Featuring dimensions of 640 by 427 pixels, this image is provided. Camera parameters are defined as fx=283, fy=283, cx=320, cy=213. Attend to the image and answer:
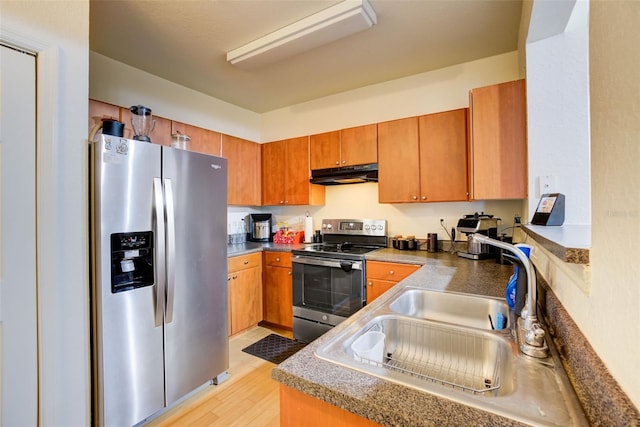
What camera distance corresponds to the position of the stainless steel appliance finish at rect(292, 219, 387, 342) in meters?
2.44

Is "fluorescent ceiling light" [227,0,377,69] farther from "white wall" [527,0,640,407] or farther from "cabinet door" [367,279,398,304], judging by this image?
"cabinet door" [367,279,398,304]

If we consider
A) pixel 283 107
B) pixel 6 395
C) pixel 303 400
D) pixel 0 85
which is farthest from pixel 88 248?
pixel 283 107

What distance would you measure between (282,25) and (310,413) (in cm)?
222

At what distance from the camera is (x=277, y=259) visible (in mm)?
2949

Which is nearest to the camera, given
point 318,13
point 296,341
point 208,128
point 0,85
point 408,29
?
point 0,85

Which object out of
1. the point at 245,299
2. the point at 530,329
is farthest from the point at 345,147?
the point at 530,329

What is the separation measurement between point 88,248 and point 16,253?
0.26 metres

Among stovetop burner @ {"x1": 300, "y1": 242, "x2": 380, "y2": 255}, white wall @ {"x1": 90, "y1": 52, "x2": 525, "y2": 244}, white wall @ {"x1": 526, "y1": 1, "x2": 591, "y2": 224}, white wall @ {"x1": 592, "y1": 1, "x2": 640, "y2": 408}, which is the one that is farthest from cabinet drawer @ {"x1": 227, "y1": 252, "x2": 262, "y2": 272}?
white wall @ {"x1": 592, "y1": 1, "x2": 640, "y2": 408}

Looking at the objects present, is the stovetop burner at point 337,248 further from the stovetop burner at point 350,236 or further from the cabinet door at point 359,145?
the cabinet door at point 359,145

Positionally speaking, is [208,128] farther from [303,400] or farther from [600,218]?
[600,218]

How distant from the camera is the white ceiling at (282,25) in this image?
5.87 feet

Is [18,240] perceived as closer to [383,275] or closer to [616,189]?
[616,189]

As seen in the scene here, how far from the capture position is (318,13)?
1836 mm

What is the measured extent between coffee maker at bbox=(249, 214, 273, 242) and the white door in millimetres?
2267
